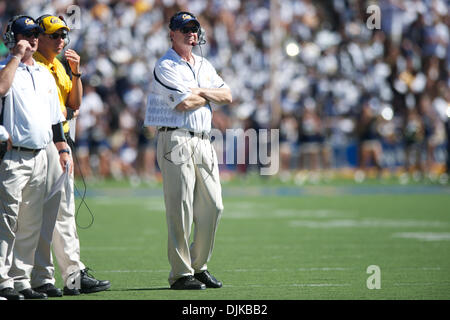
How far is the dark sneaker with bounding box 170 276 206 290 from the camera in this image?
7.64 metres

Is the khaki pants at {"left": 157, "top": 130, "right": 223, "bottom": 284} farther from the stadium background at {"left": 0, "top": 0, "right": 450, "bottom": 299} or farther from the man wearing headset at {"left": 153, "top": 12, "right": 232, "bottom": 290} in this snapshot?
the stadium background at {"left": 0, "top": 0, "right": 450, "bottom": 299}

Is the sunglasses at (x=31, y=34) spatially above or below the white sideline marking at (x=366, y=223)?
above

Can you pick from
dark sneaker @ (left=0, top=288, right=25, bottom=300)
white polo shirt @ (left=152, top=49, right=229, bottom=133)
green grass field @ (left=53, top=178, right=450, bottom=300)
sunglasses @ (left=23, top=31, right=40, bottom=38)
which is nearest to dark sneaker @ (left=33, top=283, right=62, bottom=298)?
green grass field @ (left=53, top=178, right=450, bottom=300)

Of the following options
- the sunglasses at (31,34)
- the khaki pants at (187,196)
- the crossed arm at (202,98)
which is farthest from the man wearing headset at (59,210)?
the crossed arm at (202,98)

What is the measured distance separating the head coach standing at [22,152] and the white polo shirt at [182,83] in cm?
98

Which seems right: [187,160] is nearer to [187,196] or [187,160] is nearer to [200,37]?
[187,196]

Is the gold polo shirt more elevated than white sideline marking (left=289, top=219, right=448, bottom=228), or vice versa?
the gold polo shirt

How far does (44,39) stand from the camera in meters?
7.43

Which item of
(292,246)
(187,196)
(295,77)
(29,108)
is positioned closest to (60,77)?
(29,108)

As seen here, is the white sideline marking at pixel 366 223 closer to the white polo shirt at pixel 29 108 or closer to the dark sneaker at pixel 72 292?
the dark sneaker at pixel 72 292

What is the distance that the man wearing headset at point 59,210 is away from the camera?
7.23 meters

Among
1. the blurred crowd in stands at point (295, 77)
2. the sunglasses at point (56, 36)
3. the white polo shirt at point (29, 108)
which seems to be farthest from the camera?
the blurred crowd in stands at point (295, 77)

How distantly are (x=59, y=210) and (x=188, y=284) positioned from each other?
1.17 metres

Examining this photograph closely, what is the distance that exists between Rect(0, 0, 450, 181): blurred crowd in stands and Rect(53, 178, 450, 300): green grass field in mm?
5558
